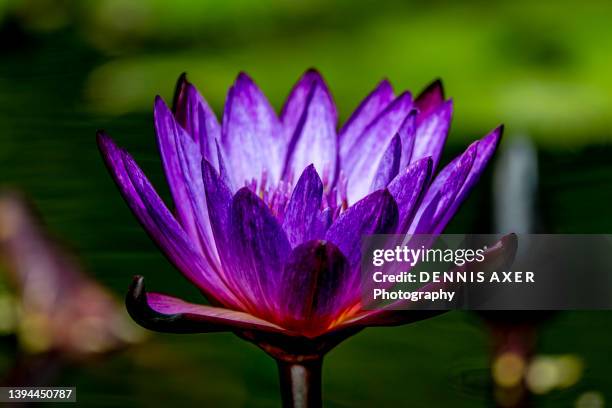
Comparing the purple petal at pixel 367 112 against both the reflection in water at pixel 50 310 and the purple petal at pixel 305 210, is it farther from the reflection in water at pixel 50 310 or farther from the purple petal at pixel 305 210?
the reflection in water at pixel 50 310

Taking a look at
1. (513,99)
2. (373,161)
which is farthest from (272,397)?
(513,99)

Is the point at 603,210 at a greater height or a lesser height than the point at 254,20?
lesser

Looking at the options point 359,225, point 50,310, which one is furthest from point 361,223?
point 50,310

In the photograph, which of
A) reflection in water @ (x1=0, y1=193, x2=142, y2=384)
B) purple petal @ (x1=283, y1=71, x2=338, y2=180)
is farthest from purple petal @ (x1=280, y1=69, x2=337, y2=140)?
reflection in water @ (x1=0, y1=193, x2=142, y2=384)

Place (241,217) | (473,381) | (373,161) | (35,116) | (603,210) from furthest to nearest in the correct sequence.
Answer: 1. (35,116)
2. (603,210)
3. (473,381)
4. (373,161)
5. (241,217)

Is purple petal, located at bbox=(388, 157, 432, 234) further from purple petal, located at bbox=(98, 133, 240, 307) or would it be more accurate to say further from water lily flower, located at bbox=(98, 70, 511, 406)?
purple petal, located at bbox=(98, 133, 240, 307)

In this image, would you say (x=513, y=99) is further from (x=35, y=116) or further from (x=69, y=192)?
(x=35, y=116)

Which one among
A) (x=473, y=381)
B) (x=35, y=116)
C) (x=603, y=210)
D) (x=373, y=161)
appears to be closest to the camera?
(x=373, y=161)
